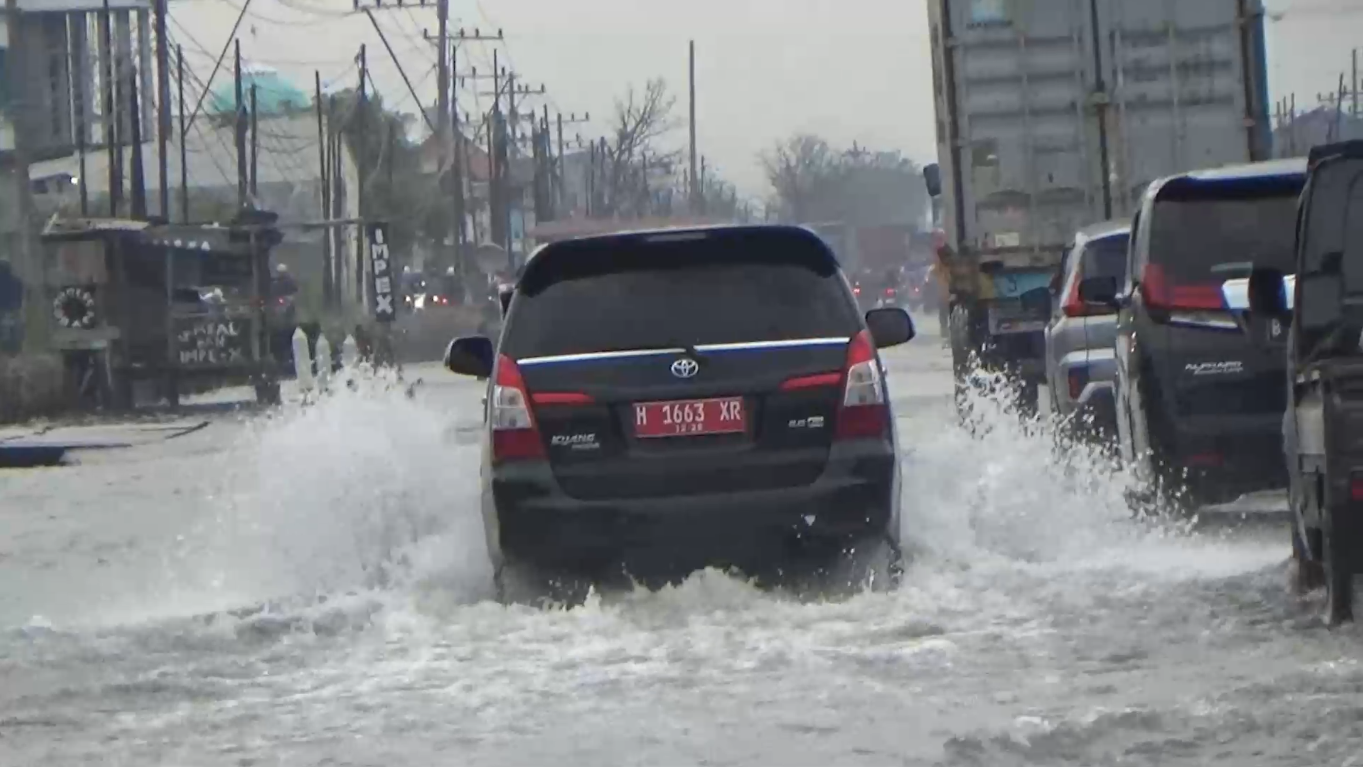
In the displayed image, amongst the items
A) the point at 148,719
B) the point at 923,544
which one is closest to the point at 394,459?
the point at 923,544

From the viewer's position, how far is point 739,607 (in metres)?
10.0

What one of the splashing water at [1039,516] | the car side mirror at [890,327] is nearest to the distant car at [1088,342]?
the splashing water at [1039,516]

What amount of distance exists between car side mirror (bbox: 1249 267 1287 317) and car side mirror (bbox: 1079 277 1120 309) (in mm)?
3574

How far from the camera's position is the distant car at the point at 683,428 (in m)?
9.96

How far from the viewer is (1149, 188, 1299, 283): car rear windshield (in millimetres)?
12609

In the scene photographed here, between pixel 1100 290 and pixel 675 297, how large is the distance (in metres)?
4.11

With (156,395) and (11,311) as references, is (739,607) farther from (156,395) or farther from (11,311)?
(11,311)

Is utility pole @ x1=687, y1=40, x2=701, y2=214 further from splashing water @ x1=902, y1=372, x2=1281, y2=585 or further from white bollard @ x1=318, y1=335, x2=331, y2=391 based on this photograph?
splashing water @ x1=902, y1=372, x2=1281, y2=585

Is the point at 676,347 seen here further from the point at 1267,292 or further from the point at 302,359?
the point at 302,359

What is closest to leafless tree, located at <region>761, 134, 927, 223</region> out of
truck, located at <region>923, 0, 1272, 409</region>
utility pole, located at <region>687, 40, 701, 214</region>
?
utility pole, located at <region>687, 40, 701, 214</region>

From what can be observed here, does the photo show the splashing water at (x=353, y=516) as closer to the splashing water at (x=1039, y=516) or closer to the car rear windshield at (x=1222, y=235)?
the splashing water at (x=1039, y=516)

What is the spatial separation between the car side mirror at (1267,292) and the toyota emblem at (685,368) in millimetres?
2178

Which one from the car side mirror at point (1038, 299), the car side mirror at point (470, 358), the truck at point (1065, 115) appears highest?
the truck at point (1065, 115)

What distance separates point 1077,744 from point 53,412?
3116 cm
